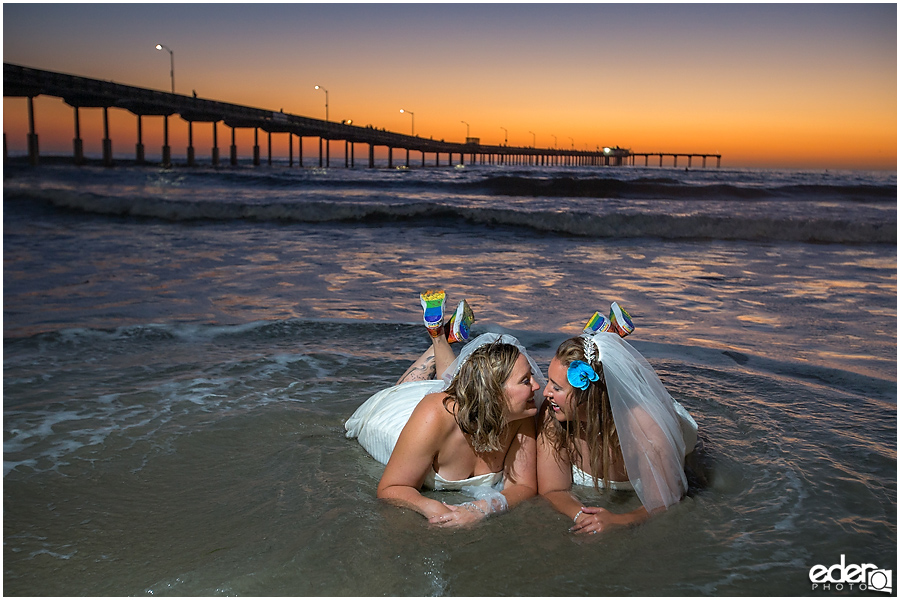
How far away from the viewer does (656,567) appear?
317 cm

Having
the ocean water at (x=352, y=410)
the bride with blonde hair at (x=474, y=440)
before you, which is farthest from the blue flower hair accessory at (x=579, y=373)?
the ocean water at (x=352, y=410)

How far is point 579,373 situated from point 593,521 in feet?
2.64

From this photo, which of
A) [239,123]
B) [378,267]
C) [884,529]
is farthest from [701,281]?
[239,123]

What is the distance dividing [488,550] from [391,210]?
19.6 m

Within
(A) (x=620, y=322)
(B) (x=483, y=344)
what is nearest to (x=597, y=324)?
(A) (x=620, y=322)

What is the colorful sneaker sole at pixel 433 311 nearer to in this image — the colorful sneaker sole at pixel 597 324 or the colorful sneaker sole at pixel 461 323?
the colorful sneaker sole at pixel 461 323

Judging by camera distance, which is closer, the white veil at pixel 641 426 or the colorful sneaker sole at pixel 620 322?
the white veil at pixel 641 426

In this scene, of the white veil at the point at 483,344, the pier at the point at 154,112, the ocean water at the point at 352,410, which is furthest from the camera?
the pier at the point at 154,112

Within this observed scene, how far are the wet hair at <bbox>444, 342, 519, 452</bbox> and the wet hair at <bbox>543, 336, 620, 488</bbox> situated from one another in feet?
1.00

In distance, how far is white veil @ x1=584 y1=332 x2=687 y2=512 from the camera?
3477 millimetres

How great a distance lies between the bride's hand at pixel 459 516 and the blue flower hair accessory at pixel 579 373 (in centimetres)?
91

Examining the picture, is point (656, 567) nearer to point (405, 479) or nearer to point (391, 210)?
point (405, 479)

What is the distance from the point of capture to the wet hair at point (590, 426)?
3479 mm

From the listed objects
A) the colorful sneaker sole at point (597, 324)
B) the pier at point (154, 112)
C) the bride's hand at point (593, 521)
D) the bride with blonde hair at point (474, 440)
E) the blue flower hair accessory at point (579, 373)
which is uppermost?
the pier at point (154, 112)
